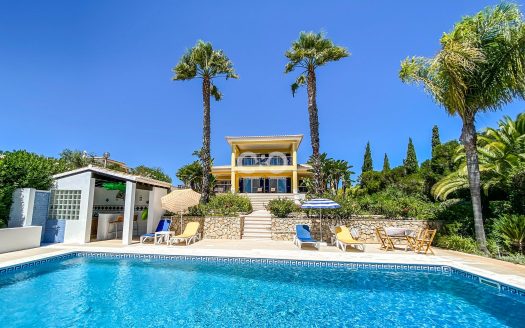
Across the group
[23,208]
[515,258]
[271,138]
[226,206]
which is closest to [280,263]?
[515,258]

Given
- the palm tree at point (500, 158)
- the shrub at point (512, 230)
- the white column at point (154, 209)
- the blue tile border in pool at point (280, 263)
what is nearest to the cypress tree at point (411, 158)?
the palm tree at point (500, 158)

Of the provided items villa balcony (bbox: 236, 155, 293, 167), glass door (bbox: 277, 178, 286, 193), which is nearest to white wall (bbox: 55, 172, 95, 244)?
villa balcony (bbox: 236, 155, 293, 167)

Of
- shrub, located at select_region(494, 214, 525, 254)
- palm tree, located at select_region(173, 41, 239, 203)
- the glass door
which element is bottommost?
shrub, located at select_region(494, 214, 525, 254)

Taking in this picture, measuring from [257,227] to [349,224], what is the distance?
5.41m

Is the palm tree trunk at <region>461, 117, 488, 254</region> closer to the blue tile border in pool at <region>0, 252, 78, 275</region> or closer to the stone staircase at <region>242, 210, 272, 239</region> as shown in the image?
the stone staircase at <region>242, 210, 272, 239</region>

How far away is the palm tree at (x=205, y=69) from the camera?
58.8 ft

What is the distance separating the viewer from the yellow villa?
28.2 metres

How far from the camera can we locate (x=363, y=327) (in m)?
4.71

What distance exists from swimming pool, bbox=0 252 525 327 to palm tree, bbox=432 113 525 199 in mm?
6569

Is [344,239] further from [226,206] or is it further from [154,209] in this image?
[154,209]

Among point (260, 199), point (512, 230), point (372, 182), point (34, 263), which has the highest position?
point (372, 182)

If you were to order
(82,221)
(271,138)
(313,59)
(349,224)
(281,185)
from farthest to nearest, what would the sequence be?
(281,185), (271,138), (313,59), (349,224), (82,221)

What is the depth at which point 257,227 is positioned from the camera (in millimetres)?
15531

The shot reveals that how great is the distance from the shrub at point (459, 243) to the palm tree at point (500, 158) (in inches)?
112
